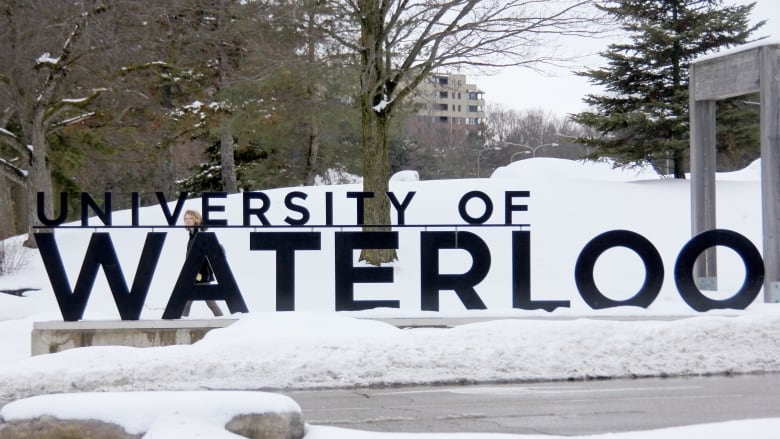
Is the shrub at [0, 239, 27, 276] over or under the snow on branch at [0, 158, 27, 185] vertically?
under

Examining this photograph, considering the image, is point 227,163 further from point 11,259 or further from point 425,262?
point 425,262

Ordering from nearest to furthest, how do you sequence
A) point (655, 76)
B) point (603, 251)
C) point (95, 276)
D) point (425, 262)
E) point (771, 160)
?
point (95, 276), point (603, 251), point (425, 262), point (771, 160), point (655, 76)

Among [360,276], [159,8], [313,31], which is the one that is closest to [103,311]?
[360,276]

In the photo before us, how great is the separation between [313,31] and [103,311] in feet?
24.2

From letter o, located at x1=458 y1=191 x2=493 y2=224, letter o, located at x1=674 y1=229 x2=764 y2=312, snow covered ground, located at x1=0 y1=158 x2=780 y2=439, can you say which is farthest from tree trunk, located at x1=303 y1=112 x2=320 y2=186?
letter o, located at x1=674 y1=229 x2=764 y2=312

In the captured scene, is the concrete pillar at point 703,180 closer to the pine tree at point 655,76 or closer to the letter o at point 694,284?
the letter o at point 694,284

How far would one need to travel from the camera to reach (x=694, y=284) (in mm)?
14359

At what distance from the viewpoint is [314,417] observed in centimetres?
855

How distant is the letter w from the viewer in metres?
13.6

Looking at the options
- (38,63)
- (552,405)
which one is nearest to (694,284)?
(552,405)

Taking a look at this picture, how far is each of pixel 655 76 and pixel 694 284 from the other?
19083mm

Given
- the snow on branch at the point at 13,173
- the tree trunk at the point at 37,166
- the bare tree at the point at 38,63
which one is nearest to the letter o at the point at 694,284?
the bare tree at the point at 38,63

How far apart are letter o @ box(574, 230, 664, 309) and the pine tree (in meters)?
16.3

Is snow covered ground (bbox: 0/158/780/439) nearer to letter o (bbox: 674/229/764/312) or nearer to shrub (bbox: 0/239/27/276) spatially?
letter o (bbox: 674/229/764/312)
